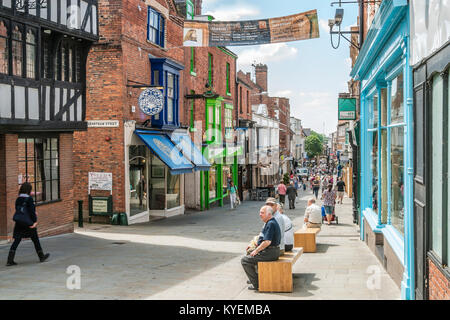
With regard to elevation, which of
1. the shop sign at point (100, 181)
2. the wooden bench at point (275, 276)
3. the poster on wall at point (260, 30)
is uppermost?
the poster on wall at point (260, 30)

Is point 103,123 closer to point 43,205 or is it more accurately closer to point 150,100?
point 150,100

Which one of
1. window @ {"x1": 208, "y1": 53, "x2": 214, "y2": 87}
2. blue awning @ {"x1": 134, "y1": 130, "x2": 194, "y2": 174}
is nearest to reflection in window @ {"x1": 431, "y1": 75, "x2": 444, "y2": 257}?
blue awning @ {"x1": 134, "y1": 130, "x2": 194, "y2": 174}

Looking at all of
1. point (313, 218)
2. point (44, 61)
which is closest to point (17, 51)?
point (44, 61)

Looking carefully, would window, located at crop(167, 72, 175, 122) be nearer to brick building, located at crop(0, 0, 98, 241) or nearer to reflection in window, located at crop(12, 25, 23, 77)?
brick building, located at crop(0, 0, 98, 241)

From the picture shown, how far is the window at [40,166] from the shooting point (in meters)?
14.5

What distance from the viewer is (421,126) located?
6215mm

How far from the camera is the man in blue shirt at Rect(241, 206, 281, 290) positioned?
27.4 ft

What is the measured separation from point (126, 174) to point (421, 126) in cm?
1473

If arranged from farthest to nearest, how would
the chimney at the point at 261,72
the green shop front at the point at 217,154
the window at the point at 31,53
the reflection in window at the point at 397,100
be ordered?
the chimney at the point at 261,72 → the green shop front at the point at 217,154 → the window at the point at 31,53 → the reflection in window at the point at 397,100

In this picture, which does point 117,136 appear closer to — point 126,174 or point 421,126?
point 126,174

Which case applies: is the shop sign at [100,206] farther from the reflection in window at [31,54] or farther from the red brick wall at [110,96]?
the reflection in window at [31,54]

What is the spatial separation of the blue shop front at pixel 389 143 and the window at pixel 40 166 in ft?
30.9

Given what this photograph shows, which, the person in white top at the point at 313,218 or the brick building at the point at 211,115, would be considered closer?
the person in white top at the point at 313,218

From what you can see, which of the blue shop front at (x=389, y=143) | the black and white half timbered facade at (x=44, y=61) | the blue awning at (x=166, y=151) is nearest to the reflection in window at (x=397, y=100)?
the blue shop front at (x=389, y=143)
